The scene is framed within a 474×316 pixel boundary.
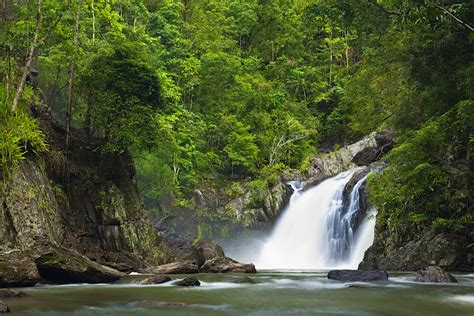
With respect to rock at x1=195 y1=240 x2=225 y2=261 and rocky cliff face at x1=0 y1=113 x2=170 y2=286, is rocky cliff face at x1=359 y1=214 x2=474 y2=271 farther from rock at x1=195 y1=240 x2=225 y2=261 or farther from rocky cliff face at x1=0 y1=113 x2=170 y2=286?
rocky cliff face at x1=0 y1=113 x2=170 y2=286

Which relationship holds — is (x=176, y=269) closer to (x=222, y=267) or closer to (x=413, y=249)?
(x=222, y=267)

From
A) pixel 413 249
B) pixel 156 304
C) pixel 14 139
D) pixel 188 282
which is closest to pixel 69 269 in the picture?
pixel 188 282

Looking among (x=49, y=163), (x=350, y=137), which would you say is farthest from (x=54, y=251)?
(x=350, y=137)

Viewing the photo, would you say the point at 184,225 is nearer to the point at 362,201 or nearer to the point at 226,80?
the point at 362,201

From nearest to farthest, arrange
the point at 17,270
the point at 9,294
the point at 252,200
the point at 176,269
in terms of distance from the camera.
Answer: the point at 9,294 < the point at 17,270 < the point at 176,269 < the point at 252,200

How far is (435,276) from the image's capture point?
494 inches

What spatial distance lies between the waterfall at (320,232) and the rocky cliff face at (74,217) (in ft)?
24.8

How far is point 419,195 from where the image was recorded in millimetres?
15406

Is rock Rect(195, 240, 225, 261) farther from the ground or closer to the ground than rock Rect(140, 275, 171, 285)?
farther from the ground

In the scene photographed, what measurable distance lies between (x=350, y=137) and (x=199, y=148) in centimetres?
1208

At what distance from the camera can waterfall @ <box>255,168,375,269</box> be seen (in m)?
21.2

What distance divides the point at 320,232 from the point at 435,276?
1073 centimetres

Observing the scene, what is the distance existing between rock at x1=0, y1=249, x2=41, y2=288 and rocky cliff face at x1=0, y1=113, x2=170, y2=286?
20 millimetres

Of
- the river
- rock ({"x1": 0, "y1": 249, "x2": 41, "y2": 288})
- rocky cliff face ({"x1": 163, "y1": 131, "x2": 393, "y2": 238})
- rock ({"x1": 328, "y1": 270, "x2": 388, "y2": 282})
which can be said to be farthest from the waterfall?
rock ({"x1": 0, "y1": 249, "x2": 41, "y2": 288})
